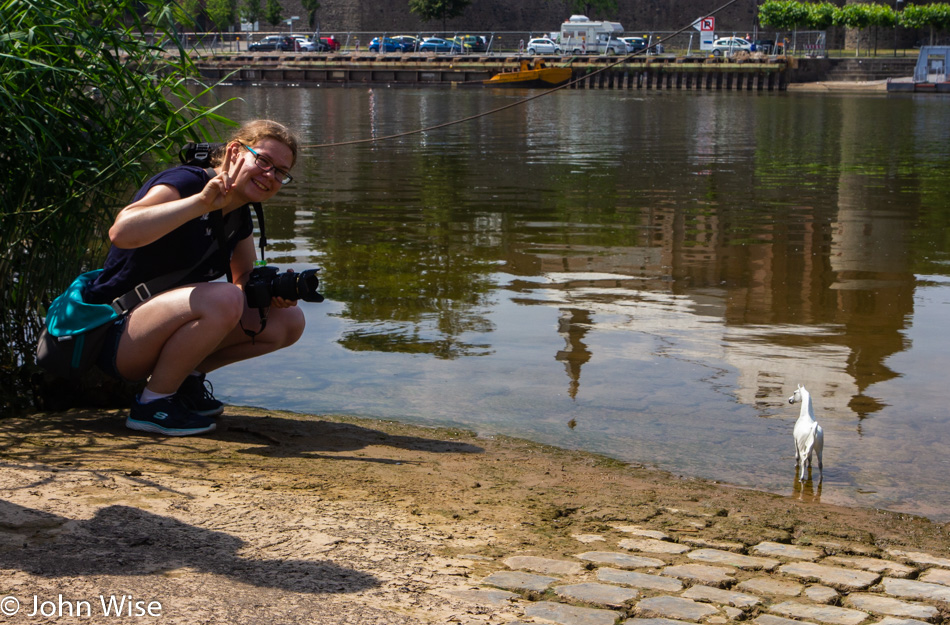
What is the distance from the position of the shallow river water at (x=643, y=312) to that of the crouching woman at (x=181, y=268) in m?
1.09

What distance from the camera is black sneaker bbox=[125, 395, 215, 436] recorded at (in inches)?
168

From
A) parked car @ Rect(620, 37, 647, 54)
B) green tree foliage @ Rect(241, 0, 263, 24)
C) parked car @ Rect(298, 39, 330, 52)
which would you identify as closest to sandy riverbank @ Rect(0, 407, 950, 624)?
parked car @ Rect(620, 37, 647, 54)

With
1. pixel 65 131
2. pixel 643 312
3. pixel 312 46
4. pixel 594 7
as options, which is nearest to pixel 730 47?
pixel 594 7

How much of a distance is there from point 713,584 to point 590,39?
60075 millimetres

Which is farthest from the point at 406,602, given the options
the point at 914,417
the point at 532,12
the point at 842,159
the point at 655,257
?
the point at 532,12

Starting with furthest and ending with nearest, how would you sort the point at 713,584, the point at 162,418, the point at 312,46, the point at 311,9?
the point at 311,9 < the point at 312,46 < the point at 162,418 < the point at 713,584

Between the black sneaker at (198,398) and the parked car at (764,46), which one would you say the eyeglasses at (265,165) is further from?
the parked car at (764,46)

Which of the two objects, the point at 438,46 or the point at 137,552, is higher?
the point at 438,46

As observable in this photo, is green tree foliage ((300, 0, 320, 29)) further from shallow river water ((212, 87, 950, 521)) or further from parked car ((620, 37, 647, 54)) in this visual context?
shallow river water ((212, 87, 950, 521))

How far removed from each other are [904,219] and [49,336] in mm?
9662

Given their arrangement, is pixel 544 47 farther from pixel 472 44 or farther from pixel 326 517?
pixel 326 517

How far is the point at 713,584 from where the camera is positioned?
302 centimetres

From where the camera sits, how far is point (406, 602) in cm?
270

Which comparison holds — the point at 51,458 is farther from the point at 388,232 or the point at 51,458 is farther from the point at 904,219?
the point at 904,219
